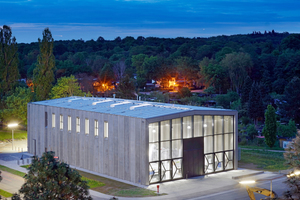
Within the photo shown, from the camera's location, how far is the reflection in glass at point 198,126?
3669cm

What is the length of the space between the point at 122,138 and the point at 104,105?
23.8 ft

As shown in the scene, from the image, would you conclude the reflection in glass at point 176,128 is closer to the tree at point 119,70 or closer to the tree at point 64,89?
the tree at point 64,89

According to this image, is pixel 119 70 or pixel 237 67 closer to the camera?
pixel 237 67

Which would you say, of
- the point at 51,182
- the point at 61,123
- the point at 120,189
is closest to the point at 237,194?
the point at 120,189

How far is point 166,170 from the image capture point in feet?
114

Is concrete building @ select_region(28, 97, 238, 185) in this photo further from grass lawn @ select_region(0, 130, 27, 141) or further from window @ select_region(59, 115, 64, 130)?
grass lawn @ select_region(0, 130, 27, 141)

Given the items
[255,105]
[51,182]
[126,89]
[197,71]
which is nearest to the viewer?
[51,182]

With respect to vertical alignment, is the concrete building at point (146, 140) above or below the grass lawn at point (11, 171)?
above

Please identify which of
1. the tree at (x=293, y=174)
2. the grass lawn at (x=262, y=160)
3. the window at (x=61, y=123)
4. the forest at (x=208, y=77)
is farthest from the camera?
the forest at (x=208, y=77)

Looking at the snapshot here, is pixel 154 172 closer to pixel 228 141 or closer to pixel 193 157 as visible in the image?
pixel 193 157

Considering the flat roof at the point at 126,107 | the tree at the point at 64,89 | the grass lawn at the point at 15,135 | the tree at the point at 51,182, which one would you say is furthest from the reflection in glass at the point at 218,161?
the tree at the point at 64,89

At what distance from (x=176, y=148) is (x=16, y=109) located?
117 feet

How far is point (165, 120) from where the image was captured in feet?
113

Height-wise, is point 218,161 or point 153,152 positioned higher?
point 153,152
